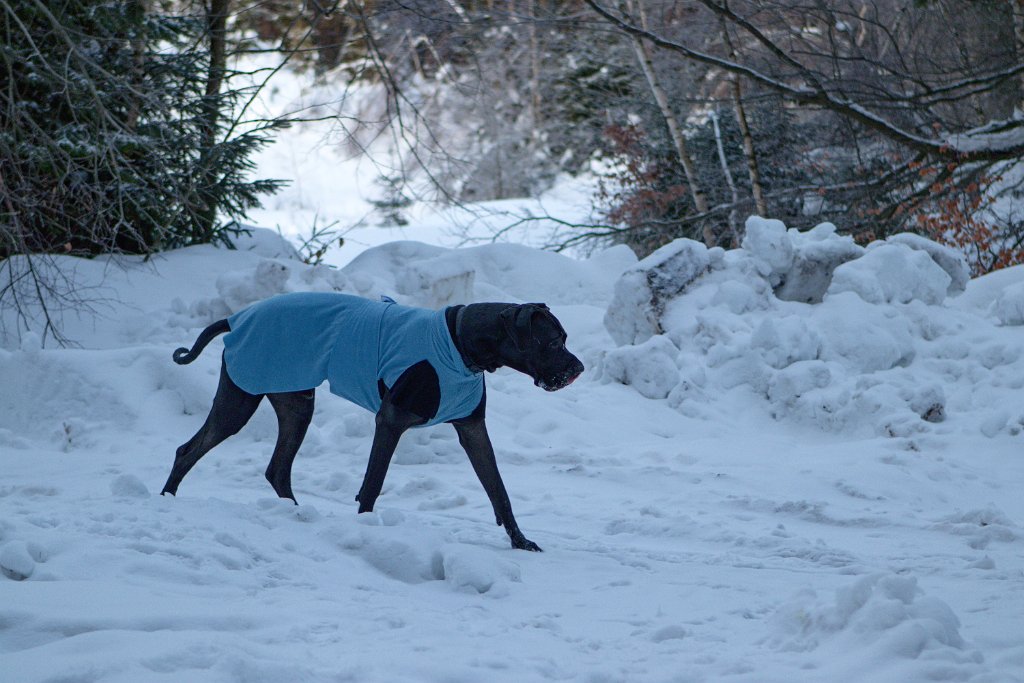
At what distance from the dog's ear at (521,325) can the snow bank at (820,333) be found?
4.07m

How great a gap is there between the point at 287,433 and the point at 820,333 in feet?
17.4

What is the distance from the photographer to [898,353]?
8.99 meters

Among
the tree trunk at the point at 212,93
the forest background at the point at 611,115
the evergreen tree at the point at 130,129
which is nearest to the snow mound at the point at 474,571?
the forest background at the point at 611,115

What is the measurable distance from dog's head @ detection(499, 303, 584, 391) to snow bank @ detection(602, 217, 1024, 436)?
3943 millimetres

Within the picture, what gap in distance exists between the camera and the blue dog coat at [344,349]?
4773 mm

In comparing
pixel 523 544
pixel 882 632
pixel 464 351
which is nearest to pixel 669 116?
pixel 464 351

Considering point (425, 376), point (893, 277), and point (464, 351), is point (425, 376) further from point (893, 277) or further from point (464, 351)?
point (893, 277)

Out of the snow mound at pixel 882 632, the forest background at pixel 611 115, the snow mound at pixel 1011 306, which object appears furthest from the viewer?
the snow mound at pixel 1011 306

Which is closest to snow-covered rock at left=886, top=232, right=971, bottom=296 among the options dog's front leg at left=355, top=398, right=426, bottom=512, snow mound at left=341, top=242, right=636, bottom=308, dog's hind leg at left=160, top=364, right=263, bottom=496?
snow mound at left=341, top=242, right=636, bottom=308

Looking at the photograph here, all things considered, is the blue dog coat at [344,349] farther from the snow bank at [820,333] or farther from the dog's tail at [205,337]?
the snow bank at [820,333]

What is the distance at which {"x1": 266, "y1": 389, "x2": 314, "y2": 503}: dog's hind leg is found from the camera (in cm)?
552

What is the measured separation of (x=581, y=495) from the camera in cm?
628

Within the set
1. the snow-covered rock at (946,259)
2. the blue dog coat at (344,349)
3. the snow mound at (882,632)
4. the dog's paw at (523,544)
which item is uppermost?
the snow-covered rock at (946,259)

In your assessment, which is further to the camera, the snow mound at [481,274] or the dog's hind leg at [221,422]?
the snow mound at [481,274]
